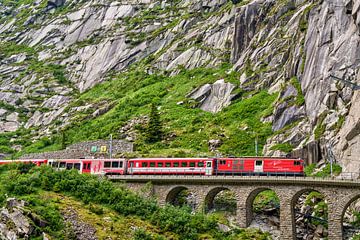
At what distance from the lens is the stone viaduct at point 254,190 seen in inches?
1893

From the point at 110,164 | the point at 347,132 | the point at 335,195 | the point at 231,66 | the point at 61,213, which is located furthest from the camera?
the point at 231,66

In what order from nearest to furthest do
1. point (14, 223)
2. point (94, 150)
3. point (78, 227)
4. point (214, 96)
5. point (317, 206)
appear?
point (14, 223) < point (78, 227) < point (317, 206) < point (94, 150) < point (214, 96)

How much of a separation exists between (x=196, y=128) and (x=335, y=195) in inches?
1387

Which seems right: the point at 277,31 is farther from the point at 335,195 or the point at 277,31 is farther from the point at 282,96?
the point at 335,195

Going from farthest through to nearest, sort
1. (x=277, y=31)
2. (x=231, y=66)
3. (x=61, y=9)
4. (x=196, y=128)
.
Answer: (x=61, y=9)
(x=231, y=66)
(x=277, y=31)
(x=196, y=128)

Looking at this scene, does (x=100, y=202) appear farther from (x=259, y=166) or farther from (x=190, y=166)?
(x=259, y=166)

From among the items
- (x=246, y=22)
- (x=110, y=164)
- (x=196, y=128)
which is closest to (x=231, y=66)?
(x=246, y=22)

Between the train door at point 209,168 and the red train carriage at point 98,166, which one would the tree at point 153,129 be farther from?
the train door at point 209,168

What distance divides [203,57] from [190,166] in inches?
2006

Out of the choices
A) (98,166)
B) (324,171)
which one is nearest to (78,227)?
(98,166)

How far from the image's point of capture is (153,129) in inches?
3174

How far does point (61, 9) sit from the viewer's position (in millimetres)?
171750

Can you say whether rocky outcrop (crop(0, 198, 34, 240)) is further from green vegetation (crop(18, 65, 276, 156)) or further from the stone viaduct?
green vegetation (crop(18, 65, 276, 156))

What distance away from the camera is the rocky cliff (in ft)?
→ 211
